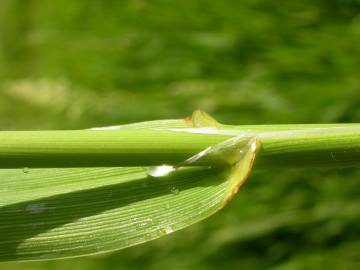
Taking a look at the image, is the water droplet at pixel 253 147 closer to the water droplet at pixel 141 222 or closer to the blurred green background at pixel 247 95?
the water droplet at pixel 141 222

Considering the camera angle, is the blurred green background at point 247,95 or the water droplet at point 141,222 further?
the blurred green background at point 247,95

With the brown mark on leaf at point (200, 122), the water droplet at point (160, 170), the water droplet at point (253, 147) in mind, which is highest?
the brown mark on leaf at point (200, 122)

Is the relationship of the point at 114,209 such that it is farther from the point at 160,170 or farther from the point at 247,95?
the point at 247,95

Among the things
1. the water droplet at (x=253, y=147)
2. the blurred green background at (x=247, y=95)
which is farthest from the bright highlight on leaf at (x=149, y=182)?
the blurred green background at (x=247, y=95)

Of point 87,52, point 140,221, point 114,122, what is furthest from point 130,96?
point 140,221

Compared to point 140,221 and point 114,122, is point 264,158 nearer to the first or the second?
point 140,221

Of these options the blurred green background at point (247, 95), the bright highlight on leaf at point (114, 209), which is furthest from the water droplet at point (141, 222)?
the blurred green background at point (247, 95)

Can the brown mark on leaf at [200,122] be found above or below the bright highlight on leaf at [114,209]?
above
